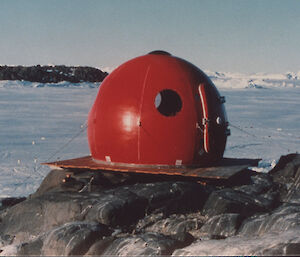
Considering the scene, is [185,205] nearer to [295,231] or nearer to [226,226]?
[226,226]

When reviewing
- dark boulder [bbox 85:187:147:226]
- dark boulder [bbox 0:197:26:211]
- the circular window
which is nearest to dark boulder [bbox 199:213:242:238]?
dark boulder [bbox 85:187:147:226]

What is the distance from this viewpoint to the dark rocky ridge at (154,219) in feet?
19.6

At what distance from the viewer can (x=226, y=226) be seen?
288 inches

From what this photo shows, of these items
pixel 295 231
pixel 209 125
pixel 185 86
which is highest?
pixel 185 86

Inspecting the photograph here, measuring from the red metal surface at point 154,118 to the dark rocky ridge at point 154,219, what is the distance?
67cm

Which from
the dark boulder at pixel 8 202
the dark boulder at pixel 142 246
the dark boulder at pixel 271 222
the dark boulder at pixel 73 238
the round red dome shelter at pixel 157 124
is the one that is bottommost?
the dark boulder at pixel 8 202

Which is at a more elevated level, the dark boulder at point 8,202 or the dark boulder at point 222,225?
the dark boulder at point 222,225

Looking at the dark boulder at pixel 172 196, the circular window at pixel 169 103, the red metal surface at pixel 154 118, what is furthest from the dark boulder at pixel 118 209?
the circular window at pixel 169 103

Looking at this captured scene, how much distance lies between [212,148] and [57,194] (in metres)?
3.78

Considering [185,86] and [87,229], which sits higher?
[185,86]

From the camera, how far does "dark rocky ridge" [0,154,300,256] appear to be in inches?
235

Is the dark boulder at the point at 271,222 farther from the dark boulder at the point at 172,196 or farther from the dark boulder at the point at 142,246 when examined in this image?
the dark boulder at the point at 172,196

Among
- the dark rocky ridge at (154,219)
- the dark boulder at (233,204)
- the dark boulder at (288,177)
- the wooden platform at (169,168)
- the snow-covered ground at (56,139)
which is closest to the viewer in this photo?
the dark rocky ridge at (154,219)

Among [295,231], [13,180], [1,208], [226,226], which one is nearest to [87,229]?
[226,226]
